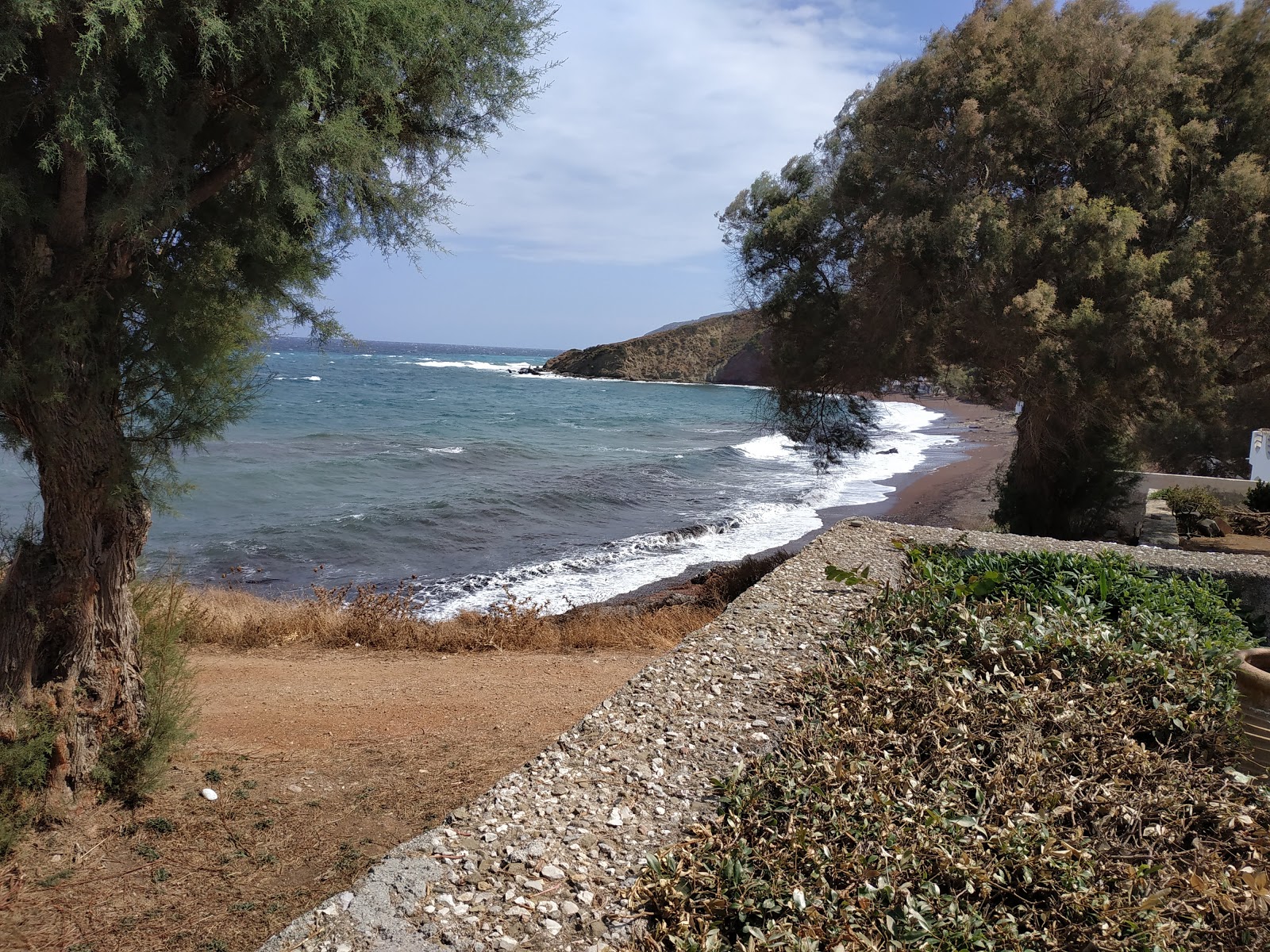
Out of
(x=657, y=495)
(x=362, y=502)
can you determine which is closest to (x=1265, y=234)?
Answer: (x=657, y=495)

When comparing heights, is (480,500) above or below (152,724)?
below

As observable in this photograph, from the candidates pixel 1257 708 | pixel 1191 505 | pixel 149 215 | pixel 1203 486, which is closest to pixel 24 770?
pixel 149 215

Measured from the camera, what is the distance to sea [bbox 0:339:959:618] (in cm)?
1433

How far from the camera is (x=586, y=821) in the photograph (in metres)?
3.02

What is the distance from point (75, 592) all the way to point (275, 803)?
66.8 inches

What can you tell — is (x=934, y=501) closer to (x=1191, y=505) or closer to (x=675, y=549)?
(x=1191, y=505)

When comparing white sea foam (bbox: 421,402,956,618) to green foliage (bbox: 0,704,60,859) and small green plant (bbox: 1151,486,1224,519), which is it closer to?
small green plant (bbox: 1151,486,1224,519)

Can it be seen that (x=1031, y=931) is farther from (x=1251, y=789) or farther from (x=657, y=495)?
(x=657, y=495)

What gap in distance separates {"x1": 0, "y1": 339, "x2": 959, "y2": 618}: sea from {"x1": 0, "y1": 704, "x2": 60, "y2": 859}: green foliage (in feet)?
5.47

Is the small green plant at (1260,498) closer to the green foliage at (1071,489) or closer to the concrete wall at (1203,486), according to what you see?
the concrete wall at (1203,486)

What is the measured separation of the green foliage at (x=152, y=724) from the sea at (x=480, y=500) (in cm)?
83

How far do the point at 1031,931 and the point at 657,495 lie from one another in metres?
Answer: 20.7

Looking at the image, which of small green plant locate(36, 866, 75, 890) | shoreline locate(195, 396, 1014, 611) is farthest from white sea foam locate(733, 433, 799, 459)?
small green plant locate(36, 866, 75, 890)

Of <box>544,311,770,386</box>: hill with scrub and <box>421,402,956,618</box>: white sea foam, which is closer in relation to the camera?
<box>421,402,956,618</box>: white sea foam
